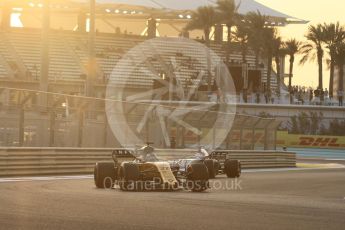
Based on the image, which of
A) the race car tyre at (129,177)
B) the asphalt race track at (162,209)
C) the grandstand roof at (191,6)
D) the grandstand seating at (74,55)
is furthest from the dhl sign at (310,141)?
the race car tyre at (129,177)

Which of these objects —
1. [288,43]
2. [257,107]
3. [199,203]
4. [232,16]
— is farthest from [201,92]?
[199,203]

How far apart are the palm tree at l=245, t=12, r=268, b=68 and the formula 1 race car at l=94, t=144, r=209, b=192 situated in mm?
60032

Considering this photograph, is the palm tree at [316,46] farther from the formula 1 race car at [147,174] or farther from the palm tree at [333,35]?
the formula 1 race car at [147,174]

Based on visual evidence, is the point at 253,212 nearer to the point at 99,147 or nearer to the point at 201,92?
the point at 99,147

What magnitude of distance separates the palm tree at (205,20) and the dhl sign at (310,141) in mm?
17189

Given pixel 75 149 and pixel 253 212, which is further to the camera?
pixel 75 149

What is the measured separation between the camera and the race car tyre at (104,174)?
17828mm

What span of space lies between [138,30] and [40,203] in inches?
3358

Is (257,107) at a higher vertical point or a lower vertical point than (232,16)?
lower

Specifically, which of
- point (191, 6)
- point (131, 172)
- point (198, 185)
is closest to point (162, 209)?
point (131, 172)

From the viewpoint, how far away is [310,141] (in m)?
61.6

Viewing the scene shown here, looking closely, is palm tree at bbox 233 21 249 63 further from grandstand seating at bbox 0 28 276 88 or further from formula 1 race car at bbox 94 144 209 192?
formula 1 race car at bbox 94 144 209 192

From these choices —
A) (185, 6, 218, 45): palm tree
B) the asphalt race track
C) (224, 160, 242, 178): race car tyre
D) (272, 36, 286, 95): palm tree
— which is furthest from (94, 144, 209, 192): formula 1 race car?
(272, 36, 286, 95): palm tree

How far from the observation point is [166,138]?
2900 cm
